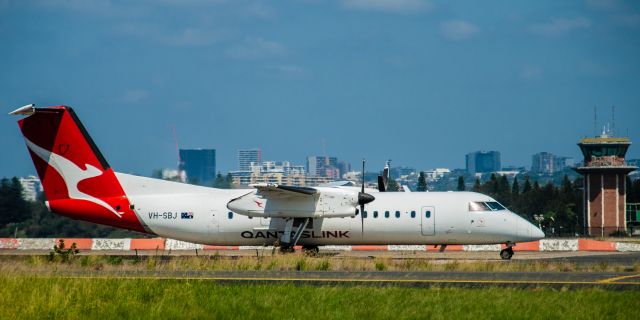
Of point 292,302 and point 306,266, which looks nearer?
point 292,302

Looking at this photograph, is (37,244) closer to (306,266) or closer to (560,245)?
(306,266)

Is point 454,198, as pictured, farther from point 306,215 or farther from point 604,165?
point 604,165

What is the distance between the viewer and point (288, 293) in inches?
868

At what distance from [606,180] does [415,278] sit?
2774 inches

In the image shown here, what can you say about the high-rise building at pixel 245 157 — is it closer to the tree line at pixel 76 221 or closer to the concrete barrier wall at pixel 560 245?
the tree line at pixel 76 221

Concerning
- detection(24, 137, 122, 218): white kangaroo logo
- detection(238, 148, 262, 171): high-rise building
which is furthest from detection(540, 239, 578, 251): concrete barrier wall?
detection(238, 148, 262, 171): high-rise building

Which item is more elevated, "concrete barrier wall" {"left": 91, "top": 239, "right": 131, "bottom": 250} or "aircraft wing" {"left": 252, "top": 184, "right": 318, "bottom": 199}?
"aircraft wing" {"left": 252, "top": 184, "right": 318, "bottom": 199}

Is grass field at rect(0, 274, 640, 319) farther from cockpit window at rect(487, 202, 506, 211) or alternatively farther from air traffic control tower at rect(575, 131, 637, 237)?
air traffic control tower at rect(575, 131, 637, 237)

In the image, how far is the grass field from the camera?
63.4 feet

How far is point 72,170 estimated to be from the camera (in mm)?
37125

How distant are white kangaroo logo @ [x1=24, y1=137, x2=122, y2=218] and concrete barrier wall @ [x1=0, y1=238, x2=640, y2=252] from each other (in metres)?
7.34

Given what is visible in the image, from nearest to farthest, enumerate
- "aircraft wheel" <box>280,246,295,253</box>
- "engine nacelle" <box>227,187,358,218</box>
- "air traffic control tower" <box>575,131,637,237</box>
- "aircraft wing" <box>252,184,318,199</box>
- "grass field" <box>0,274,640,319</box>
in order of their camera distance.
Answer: "grass field" <box>0,274,640,319</box>, "aircraft wing" <box>252,184,318,199</box>, "engine nacelle" <box>227,187,358,218</box>, "aircraft wheel" <box>280,246,295,253</box>, "air traffic control tower" <box>575,131,637,237</box>

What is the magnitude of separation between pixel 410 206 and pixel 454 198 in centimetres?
196

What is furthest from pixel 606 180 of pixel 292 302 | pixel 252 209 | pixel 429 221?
pixel 292 302
